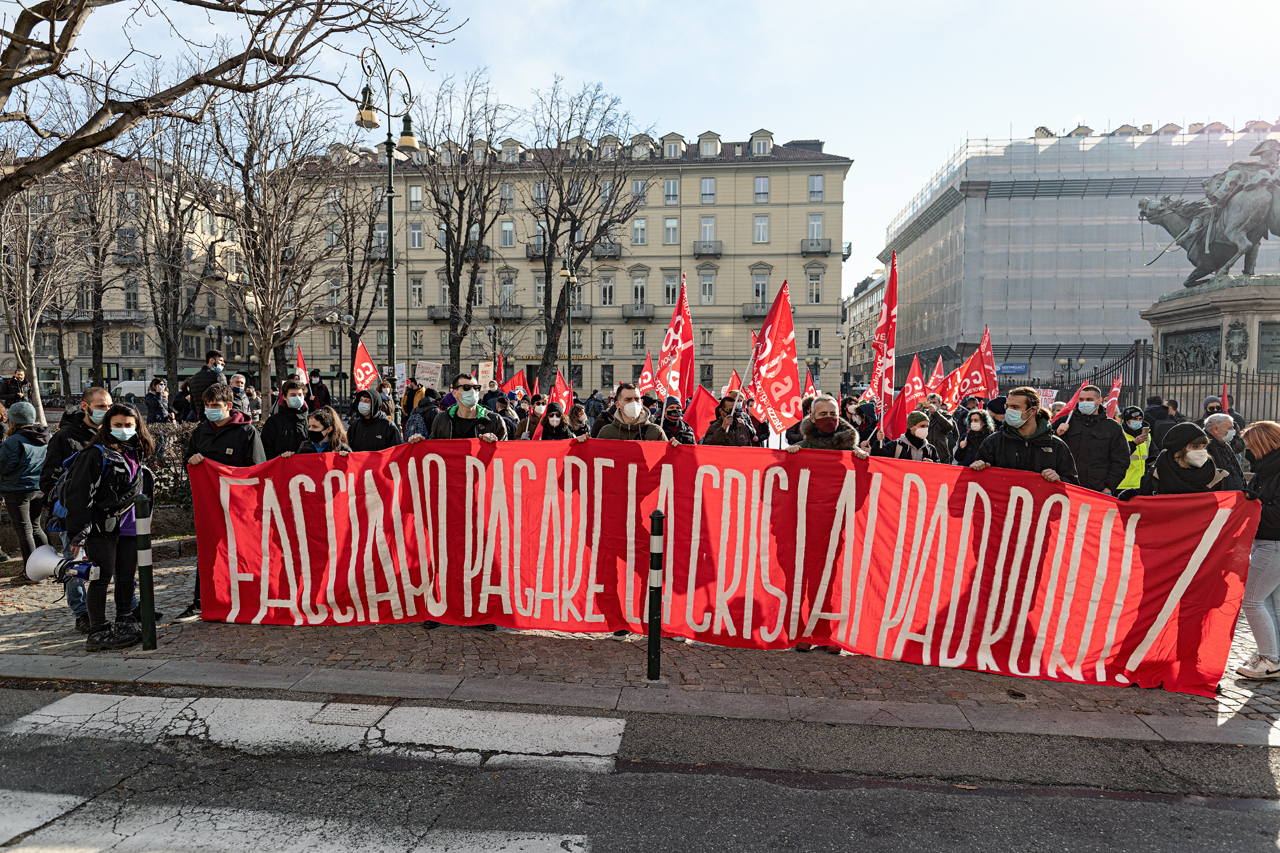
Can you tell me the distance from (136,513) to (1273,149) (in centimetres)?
2230

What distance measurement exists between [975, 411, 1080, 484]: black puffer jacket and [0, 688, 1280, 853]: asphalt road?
1997 mm

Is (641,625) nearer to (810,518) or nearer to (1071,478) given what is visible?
(810,518)

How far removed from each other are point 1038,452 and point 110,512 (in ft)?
21.7

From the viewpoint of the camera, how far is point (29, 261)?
18969 mm

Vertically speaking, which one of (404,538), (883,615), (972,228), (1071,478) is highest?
(972,228)

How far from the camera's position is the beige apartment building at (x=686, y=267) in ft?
188

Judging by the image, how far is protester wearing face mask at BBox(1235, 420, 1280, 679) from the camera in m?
4.97

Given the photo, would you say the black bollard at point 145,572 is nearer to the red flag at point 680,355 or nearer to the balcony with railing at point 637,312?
the red flag at point 680,355

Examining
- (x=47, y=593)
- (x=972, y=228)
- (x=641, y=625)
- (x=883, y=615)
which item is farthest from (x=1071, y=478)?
(x=972, y=228)

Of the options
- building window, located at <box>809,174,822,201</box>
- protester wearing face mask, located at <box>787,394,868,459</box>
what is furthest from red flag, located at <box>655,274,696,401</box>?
building window, located at <box>809,174,822,201</box>

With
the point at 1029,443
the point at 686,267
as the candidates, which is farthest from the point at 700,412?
the point at 686,267

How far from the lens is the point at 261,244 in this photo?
1539 centimetres

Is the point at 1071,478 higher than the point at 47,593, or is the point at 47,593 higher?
the point at 1071,478

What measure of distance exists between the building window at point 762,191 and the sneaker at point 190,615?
56351mm
